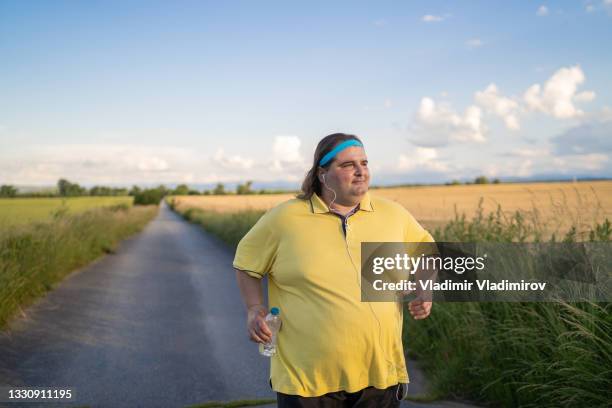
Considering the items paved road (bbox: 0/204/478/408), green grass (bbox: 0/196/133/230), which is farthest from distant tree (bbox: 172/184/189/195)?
paved road (bbox: 0/204/478/408)

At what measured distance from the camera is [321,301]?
2.47 metres

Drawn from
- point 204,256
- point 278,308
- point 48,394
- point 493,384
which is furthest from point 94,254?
point 278,308

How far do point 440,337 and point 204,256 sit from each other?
37.1 feet

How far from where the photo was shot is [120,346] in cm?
685

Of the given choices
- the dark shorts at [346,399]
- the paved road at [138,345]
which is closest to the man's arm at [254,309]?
the dark shorts at [346,399]

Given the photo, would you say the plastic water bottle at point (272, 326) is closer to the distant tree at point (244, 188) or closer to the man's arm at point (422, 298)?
the man's arm at point (422, 298)

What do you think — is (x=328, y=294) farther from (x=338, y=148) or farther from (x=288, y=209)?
(x=338, y=148)

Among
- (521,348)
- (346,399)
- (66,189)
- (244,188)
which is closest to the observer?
(346,399)

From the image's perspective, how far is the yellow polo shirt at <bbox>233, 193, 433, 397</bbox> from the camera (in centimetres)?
246

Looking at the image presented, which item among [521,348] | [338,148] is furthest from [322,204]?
[521,348]

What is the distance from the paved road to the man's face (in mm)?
2776

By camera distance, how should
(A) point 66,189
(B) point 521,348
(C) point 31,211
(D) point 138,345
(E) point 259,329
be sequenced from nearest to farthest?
1. (E) point 259,329
2. (B) point 521,348
3. (D) point 138,345
4. (C) point 31,211
5. (A) point 66,189

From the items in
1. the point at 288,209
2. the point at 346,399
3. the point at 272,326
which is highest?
the point at 288,209

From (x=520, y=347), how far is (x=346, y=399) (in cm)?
266
